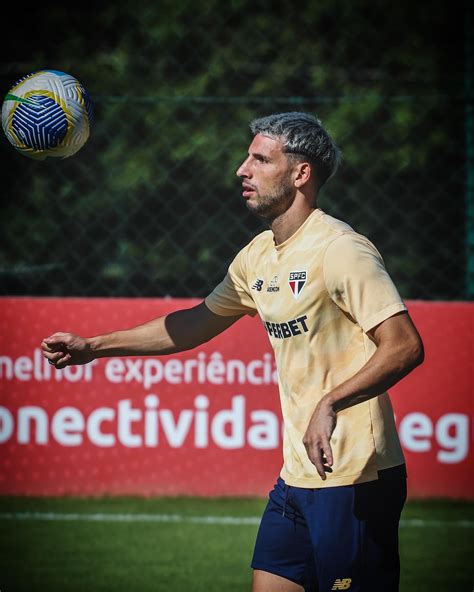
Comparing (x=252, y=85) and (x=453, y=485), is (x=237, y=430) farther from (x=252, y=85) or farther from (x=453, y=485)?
(x=252, y=85)

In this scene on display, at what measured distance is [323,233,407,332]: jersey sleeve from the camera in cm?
361

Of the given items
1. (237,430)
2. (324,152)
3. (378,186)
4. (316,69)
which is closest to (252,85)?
(316,69)

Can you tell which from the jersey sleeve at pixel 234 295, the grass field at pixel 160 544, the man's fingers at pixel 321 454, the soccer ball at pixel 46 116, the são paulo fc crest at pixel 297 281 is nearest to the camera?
the man's fingers at pixel 321 454

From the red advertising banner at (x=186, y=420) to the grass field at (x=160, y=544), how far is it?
0.46 feet

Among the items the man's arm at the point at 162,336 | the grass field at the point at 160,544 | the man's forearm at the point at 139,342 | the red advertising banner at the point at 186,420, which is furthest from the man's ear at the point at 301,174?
the red advertising banner at the point at 186,420

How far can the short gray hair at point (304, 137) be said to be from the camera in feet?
13.8

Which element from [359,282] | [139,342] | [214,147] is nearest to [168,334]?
[139,342]

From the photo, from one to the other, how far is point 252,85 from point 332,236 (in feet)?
23.0

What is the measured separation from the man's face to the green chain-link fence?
358cm

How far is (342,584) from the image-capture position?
3.76 m

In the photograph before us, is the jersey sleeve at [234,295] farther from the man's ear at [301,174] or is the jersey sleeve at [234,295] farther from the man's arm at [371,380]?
the man's arm at [371,380]

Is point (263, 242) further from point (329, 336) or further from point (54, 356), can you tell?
point (54, 356)

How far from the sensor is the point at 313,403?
3.91m

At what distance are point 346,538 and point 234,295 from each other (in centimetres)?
126
